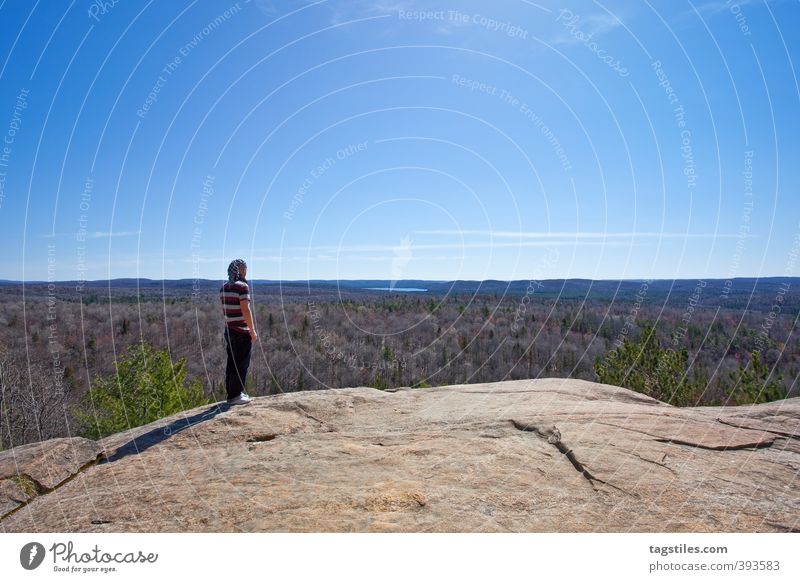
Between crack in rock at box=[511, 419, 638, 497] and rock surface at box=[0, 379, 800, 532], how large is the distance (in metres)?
0.02

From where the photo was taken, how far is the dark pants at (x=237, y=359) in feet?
29.5

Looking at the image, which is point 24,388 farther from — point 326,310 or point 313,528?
point 326,310

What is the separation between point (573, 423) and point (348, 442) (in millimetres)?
3090

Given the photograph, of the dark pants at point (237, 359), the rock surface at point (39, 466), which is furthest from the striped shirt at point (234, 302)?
the rock surface at point (39, 466)

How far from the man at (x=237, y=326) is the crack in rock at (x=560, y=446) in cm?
467

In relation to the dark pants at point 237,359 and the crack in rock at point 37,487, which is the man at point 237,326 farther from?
the crack in rock at point 37,487

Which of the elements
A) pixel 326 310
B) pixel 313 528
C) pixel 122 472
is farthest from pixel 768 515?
pixel 326 310

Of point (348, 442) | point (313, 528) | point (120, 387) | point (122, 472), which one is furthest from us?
point (120, 387)

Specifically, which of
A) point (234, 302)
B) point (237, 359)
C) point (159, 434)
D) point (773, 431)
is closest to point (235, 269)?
point (234, 302)

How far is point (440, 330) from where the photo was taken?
57.7m

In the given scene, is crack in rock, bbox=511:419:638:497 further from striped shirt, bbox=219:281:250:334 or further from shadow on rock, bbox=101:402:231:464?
striped shirt, bbox=219:281:250:334

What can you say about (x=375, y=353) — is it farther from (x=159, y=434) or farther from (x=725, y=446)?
(x=725, y=446)

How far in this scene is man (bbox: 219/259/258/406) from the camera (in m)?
8.76
